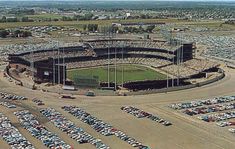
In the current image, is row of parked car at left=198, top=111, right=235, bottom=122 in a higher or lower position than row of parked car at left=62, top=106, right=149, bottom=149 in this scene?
higher

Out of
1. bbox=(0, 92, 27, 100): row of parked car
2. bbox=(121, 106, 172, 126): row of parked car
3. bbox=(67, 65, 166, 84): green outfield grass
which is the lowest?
bbox=(121, 106, 172, 126): row of parked car

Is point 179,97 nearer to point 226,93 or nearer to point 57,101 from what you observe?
point 226,93

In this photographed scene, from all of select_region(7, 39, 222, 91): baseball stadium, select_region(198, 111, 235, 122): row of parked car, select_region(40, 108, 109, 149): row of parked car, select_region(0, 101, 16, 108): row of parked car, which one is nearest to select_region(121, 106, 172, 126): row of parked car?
select_region(198, 111, 235, 122): row of parked car

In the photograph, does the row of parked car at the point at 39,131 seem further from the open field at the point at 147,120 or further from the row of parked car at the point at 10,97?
the row of parked car at the point at 10,97

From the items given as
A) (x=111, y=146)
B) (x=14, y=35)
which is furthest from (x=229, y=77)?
(x=14, y=35)

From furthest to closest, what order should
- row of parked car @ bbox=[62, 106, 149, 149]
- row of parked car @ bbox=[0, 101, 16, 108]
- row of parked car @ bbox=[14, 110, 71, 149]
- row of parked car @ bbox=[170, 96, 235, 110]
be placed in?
row of parked car @ bbox=[170, 96, 235, 110], row of parked car @ bbox=[0, 101, 16, 108], row of parked car @ bbox=[62, 106, 149, 149], row of parked car @ bbox=[14, 110, 71, 149]

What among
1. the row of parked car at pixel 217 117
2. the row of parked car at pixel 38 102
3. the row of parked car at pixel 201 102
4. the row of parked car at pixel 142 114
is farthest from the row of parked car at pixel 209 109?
the row of parked car at pixel 38 102

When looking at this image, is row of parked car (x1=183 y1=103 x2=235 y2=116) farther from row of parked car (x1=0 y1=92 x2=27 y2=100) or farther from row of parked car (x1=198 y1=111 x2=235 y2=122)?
row of parked car (x1=0 y1=92 x2=27 y2=100)
